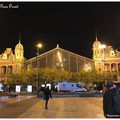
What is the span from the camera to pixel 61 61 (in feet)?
259

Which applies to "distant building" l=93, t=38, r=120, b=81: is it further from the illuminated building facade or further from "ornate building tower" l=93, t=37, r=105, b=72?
the illuminated building facade

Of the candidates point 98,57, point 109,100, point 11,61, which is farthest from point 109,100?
point 11,61

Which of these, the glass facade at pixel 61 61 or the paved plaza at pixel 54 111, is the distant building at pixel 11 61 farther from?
the paved plaza at pixel 54 111

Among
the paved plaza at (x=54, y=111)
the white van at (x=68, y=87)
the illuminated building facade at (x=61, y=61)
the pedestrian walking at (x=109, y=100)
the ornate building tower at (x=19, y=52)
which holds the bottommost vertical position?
the paved plaza at (x=54, y=111)

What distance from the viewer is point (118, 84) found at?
31.4 ft

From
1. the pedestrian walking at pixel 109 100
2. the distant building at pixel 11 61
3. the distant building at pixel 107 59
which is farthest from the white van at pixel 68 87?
the pedestrian walking at pixel 109 100

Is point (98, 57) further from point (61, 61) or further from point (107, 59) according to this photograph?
point (61, 61)

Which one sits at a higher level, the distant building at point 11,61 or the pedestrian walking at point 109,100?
the distant building at point 11,61

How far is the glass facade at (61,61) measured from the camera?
77.7 meters

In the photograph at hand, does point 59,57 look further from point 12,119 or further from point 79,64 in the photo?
point 12,119

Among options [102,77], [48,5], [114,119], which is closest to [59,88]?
[102,77]

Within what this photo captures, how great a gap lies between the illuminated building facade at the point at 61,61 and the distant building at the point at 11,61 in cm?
237

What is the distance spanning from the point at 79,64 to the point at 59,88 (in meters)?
30.7

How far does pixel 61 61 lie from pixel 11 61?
554 inches
